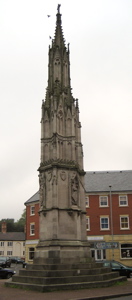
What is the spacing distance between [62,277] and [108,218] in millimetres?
27749

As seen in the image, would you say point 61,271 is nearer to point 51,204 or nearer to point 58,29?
point 51,204

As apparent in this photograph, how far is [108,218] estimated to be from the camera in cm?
4238

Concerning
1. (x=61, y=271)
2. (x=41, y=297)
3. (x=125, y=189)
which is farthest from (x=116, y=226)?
(x=41, y=297)

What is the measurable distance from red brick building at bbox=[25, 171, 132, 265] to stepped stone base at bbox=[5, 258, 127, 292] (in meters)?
23.0

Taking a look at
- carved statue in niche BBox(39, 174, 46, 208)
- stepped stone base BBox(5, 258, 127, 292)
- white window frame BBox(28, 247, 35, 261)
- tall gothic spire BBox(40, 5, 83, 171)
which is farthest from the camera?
white window frame BBox(28, 247, 35, 261)

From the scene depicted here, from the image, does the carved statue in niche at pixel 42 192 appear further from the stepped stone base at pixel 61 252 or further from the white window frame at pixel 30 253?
the white window frame at pixel 30 253

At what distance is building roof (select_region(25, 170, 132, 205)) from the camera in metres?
44.1

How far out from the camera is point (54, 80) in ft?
72.8

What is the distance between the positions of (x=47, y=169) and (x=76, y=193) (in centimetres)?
246

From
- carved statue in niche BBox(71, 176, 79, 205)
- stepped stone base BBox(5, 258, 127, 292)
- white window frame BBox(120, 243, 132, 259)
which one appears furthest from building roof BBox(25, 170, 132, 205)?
stepped stone base BBox(5, 258, 127, 292)

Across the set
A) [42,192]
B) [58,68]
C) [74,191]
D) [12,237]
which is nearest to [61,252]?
[74,191]

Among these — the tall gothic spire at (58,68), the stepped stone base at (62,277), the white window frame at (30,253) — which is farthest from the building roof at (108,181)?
the stepped stone base at (62,277)

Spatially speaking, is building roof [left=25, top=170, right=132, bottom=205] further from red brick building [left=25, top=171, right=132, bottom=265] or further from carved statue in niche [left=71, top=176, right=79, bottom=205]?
carved statue in niche [left=71, top=176, right=79, bottom=205]

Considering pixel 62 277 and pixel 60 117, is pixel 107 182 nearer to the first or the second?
pixel 60 117
